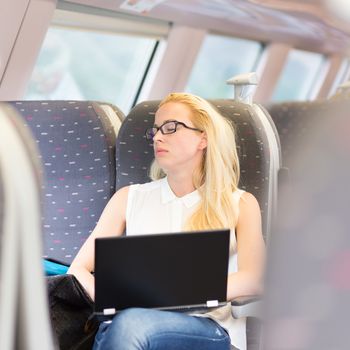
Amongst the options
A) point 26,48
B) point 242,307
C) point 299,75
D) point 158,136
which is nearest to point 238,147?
point 158,136

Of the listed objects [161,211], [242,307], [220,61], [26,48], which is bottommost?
[242,307]

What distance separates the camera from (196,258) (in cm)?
194

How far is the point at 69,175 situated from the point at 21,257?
5.51 feet

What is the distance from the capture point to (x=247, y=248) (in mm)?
2133

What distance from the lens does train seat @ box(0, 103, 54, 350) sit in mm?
908

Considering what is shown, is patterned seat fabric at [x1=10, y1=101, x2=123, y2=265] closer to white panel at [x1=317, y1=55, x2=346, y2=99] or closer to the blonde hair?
the blonde hair

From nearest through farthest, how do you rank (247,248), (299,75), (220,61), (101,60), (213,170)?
(247,248) → (213,170) → (101,60) → (220,61) → (299,75)

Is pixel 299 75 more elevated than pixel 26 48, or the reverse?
pixel 299 75

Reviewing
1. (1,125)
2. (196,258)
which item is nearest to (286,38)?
(196,258)

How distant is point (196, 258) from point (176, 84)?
455 cm

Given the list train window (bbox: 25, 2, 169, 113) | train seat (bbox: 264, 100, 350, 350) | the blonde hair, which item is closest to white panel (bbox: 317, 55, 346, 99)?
train window (bbox: 25, 2, 169, 113)

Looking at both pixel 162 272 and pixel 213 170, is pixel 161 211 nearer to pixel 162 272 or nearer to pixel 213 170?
pixel 213 170

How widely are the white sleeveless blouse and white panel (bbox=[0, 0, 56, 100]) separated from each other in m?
2.14

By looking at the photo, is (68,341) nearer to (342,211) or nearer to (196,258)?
(196,258)
